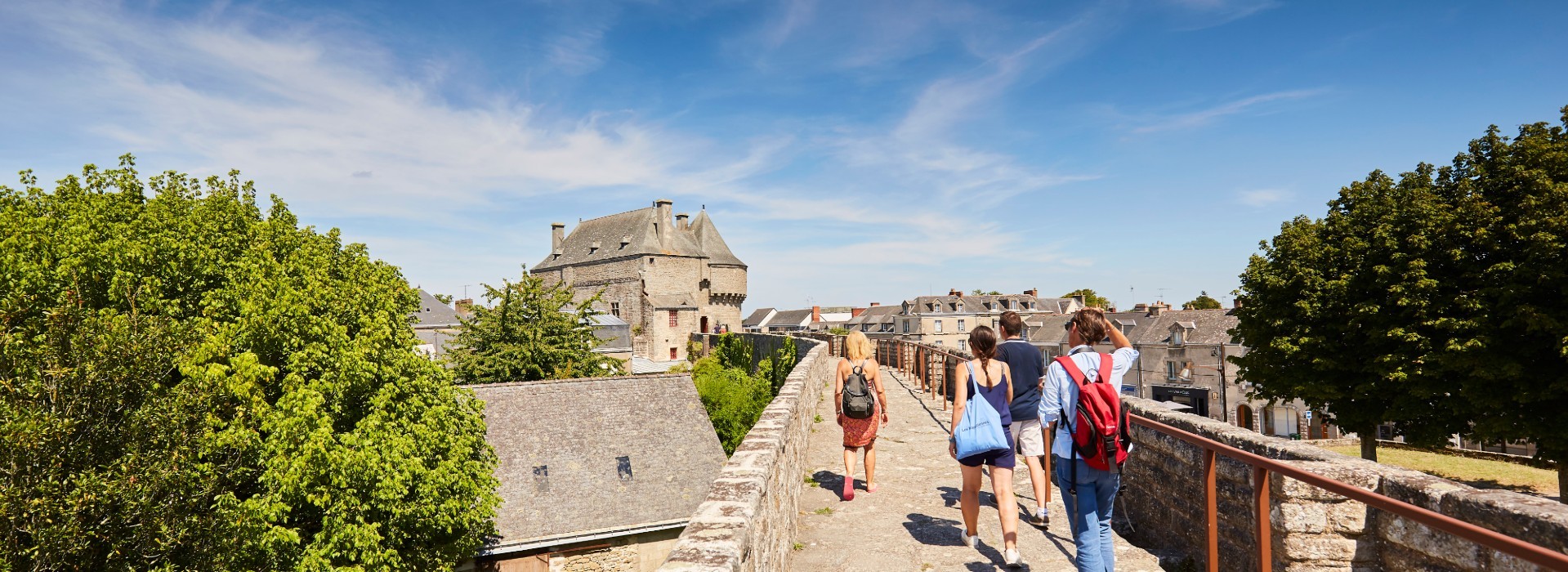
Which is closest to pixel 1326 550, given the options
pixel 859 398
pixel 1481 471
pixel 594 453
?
pixel 859 398

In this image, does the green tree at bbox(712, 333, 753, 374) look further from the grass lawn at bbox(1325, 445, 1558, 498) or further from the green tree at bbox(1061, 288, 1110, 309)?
the green tree at bbox(1061, 288, 1110, 309)

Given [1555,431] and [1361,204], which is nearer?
Answer: [1555,431]

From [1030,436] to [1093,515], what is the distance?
4.58 feet

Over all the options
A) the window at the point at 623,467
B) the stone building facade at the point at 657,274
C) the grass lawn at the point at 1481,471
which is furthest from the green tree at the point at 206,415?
the stone building facade at the point at 657,274

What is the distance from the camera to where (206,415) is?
1439cm

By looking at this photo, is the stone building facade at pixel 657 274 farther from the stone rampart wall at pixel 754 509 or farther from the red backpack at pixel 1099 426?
the red backpack at pixel 1099 426

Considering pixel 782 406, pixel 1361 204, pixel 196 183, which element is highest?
pixel 196 183

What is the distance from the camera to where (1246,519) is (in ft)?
14.3

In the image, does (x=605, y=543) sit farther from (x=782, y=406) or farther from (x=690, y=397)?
(x=782, y=406)

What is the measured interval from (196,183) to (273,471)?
13678 millimetres

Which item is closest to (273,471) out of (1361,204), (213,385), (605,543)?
(213,385)

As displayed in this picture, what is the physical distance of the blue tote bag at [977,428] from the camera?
4875mm

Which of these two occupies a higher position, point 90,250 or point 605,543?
point 90,250

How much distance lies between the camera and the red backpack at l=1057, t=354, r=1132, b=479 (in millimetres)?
3988
